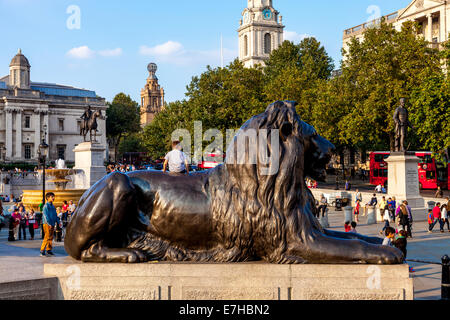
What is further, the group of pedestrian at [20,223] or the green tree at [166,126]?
the green tree at [166,126]

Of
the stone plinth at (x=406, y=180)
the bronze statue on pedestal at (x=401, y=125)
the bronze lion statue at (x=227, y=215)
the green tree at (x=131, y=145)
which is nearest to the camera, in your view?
the bronze lion statue at (x=227, y=215)

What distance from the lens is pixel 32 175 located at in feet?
143

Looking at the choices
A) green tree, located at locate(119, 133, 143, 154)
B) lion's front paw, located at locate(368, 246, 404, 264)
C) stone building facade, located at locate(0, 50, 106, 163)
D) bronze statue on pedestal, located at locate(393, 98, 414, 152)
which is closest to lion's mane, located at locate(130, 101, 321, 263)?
lion's front paw, located at locate(368, 246, 404, 264)

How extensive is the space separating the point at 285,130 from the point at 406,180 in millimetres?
19627

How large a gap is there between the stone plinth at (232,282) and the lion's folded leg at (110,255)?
0.10m

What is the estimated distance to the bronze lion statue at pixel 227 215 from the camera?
5062 millimetres

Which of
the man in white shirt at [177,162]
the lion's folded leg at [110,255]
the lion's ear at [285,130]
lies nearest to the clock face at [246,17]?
the man in white shirt at [177,162]

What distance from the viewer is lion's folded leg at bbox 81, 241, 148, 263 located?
5.20m

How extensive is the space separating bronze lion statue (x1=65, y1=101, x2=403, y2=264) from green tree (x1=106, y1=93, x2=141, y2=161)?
101235mm

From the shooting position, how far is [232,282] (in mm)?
5000

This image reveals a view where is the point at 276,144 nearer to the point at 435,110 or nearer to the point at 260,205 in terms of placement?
the point at 260,205

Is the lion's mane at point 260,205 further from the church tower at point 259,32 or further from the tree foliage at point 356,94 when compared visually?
the church tower at point 259,32

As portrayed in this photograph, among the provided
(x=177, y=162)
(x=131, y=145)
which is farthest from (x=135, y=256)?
(x=131, y=145)
